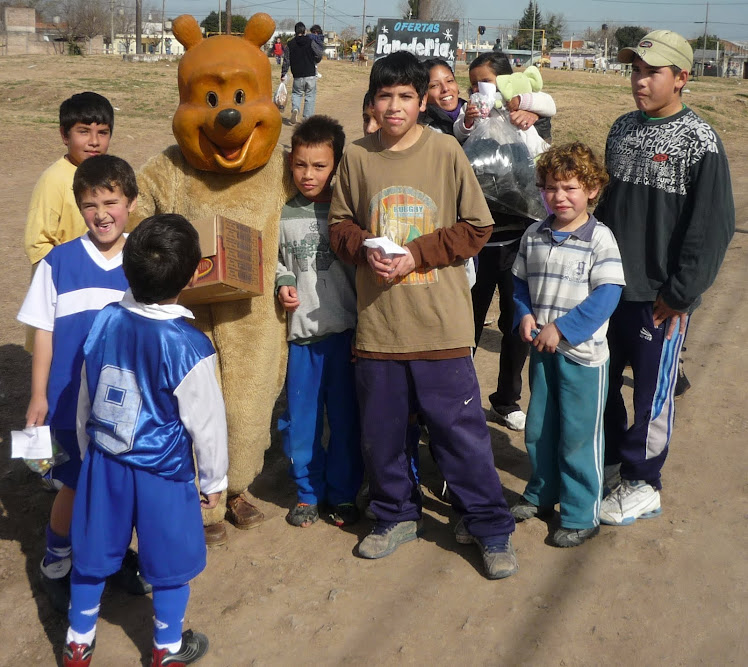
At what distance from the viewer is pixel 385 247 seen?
10.2 feet

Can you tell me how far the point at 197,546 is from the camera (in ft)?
9.10

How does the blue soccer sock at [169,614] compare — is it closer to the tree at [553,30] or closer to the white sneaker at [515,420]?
the white sneaker at [515,420]

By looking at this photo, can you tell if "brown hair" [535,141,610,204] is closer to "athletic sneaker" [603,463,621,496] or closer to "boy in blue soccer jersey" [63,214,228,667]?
"athletic sneaker" [603,463,621,496]

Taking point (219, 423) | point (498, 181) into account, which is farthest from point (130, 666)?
point (498, 181)

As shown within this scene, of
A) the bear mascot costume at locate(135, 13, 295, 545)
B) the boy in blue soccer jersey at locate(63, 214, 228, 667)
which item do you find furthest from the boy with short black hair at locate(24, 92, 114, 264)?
the boy in blue soccer jersey at locate(63, 214, 228, 667)

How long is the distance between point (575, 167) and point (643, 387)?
106 cm

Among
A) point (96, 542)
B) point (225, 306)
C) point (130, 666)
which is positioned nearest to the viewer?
point (96, 542)

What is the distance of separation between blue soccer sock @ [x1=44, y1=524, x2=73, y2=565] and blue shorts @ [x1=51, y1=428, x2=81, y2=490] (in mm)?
247

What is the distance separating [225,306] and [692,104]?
76.0ft

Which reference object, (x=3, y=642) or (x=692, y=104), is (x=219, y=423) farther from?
(x=692, y=104)

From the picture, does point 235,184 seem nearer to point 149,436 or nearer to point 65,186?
point 65,186

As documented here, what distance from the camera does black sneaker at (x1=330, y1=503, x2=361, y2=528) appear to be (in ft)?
12.8

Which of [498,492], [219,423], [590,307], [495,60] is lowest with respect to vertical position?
[498,492]

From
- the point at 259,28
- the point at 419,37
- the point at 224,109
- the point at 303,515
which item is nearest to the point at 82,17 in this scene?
the point at 419,37
